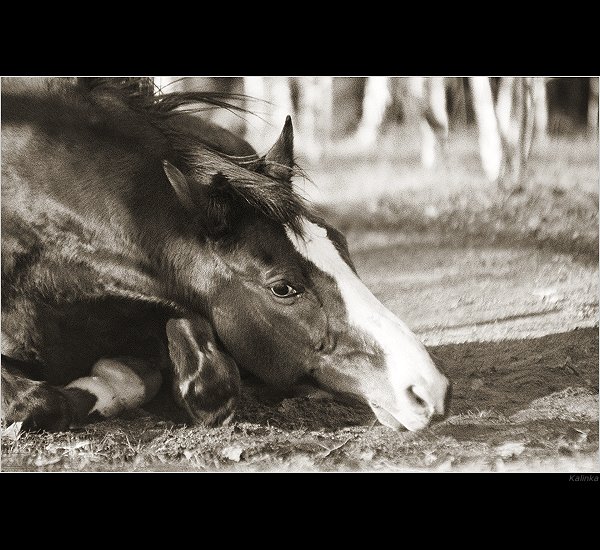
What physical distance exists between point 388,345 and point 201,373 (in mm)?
721

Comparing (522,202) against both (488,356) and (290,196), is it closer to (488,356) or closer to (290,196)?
(488,356)

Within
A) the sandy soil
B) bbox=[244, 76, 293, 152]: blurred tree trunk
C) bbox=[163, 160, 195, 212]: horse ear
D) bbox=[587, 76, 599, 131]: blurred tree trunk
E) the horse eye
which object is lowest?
the sandy soil

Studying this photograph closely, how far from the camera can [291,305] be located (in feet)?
9.76

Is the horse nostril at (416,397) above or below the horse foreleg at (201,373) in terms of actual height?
below

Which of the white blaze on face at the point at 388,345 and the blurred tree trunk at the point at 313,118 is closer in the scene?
the white blaze on face at the point at 388,345

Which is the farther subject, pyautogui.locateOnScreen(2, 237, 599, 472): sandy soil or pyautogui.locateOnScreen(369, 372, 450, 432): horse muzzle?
pyautogui.locateOnScreen(2, 237, 599, 472): sandy soil

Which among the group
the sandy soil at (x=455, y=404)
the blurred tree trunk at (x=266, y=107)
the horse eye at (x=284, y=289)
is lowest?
the sandy soil at (x=455, y=404)

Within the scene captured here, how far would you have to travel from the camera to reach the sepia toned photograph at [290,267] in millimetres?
2996

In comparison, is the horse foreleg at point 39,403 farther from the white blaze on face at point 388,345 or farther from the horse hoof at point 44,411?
the white blaze on face at point 388,345

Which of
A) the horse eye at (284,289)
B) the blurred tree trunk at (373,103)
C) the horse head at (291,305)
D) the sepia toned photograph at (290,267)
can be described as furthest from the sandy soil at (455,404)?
the blurred tree trunk at (373,103)

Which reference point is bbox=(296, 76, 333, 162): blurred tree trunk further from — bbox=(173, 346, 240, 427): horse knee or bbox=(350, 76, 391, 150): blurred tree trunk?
bbox=(173, 346, 240, 427): horse knee

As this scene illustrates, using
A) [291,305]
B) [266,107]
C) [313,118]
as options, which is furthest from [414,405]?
[266,107]

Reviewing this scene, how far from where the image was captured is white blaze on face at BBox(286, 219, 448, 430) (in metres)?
2.94

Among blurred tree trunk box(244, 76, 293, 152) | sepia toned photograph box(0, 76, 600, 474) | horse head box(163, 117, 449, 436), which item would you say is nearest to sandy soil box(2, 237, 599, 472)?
sepia toned photograph box(0, 76, 600, 474)
